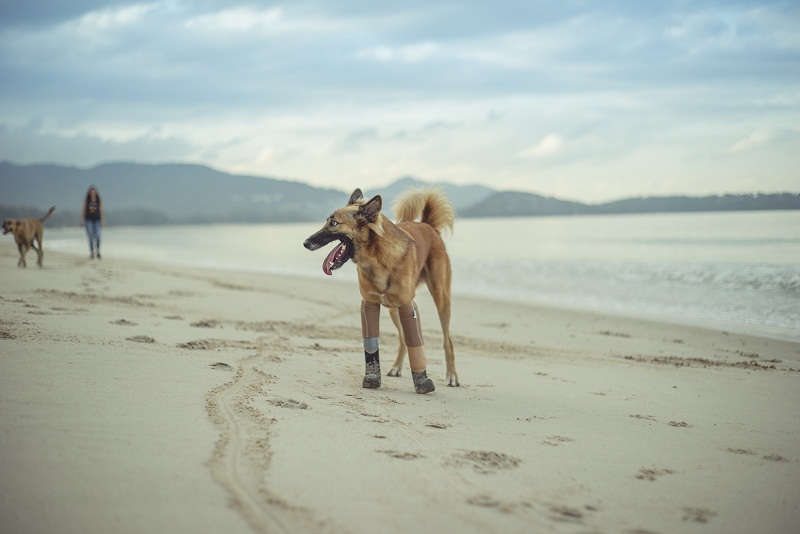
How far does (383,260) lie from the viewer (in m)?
5.52

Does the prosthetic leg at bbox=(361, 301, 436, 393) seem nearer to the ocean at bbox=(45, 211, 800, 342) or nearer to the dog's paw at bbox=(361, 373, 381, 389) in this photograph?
the dog's paw at bbox=(361, 373, 381, 389)

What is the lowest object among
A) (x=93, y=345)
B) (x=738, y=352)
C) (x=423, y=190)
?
(x=738, y=352)

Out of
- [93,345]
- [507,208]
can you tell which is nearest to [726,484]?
[93,345]

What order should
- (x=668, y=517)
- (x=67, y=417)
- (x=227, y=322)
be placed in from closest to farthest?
(x=668, y=517), (x=67, y=417), (x=227, y=322)

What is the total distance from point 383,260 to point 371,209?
468 millimetres

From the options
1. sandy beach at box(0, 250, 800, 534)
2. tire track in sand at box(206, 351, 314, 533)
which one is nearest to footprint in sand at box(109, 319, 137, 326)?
sandy beach at box(0, 250, 800, 534)

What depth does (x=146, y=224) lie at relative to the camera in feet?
434

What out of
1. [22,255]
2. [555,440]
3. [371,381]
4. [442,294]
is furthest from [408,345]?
[22,255]

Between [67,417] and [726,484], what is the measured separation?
3901 millimetres

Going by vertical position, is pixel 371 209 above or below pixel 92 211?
below

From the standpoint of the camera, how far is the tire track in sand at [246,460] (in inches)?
109

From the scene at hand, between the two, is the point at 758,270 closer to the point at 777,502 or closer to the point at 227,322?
the point at 227,322

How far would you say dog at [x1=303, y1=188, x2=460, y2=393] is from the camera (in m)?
5.43

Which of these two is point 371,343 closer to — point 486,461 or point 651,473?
point 486,461
